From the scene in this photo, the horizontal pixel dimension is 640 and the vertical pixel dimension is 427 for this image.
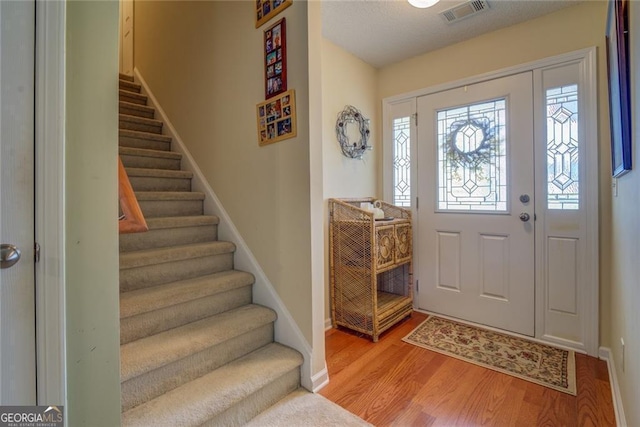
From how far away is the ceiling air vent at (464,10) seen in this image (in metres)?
2.07

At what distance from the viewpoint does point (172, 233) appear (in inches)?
78.9

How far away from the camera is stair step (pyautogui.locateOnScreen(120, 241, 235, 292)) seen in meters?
1.64

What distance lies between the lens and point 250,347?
5.61ft

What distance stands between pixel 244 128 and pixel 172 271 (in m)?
1.03

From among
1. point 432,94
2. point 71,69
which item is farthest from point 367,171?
point 71,69

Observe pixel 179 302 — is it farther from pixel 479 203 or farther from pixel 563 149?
pixel 563 149

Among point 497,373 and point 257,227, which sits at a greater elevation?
point 257,227

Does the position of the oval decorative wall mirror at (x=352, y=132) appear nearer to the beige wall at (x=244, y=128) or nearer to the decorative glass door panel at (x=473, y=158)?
the decorative glass door panel at (x=473, y=158)

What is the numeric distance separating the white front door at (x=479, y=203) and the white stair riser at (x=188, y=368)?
170cm

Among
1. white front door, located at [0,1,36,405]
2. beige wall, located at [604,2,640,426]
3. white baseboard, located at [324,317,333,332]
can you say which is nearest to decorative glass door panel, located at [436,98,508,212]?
beige wall, located at [604,2,640,426]

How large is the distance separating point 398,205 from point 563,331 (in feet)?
5.15

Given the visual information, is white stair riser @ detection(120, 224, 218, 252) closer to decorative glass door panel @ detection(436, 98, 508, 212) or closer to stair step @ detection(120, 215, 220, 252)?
stair step @ detection(120, 215, 220, 252)

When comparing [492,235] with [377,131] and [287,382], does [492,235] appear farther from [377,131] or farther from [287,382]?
[287,382]

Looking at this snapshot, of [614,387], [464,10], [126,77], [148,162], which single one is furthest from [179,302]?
[126,77]
